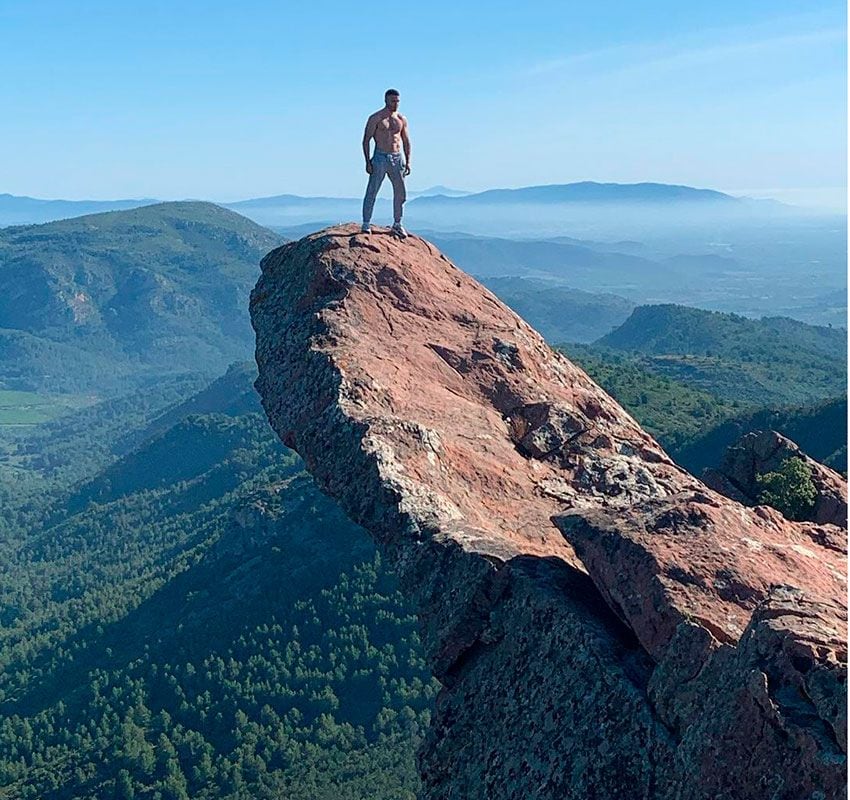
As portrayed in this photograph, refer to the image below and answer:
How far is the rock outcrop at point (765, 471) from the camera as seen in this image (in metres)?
23.6

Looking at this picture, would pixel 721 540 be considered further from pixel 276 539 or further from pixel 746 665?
pixel 276 539

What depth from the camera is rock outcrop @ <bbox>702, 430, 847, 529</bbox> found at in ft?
77.5

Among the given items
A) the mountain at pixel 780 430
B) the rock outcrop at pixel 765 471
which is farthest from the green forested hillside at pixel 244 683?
the rock outcrop at pixel 765 471

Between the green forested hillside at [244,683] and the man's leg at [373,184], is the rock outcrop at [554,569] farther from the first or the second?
the green forested hillside at [244,683]

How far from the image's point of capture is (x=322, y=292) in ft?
89.2

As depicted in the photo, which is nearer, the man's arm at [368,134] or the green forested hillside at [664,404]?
the man's arm at [368,134]

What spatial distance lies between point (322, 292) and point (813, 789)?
774 inches

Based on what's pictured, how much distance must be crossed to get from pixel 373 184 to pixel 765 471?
50.4ft

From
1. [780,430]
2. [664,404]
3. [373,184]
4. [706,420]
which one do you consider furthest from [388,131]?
[664,404]

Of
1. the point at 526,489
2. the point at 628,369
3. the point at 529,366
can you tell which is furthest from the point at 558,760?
the point at 628,369

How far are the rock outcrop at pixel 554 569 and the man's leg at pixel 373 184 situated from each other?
277 cm

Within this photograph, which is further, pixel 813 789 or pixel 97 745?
pixel 97 745

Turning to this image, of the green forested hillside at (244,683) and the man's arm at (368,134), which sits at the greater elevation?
the man's arm at (368,134)

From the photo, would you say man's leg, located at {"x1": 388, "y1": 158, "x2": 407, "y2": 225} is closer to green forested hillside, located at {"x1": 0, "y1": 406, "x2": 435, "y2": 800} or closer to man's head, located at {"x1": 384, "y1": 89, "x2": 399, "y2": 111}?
man's head, located at {"x1": 384, "y1": 89, "x2": 399, "y2": 111}
